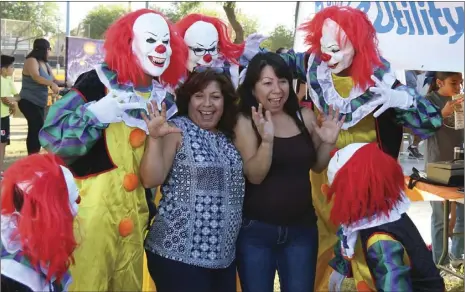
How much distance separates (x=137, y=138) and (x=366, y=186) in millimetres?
840

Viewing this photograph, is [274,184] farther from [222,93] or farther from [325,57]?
[325,57]

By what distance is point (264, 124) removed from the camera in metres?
2.05

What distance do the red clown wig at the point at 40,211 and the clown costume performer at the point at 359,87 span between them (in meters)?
1.26

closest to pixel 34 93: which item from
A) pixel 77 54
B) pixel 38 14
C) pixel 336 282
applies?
pixel 77 54

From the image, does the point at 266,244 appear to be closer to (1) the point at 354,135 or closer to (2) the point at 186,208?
(2) the point at 186,208

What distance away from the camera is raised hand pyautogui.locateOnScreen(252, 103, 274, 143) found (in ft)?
6.65

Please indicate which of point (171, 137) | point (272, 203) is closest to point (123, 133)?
point (171, 137)

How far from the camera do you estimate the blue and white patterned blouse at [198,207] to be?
190 centimetres

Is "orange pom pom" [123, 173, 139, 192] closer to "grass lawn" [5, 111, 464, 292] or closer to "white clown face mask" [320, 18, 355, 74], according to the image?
"white clown face mask" [320, 18, 355, 74]

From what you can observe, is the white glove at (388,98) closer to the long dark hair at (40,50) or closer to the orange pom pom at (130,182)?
the orange pom pom at (130,182)

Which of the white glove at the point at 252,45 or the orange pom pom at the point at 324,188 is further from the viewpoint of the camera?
the white glove at the point at 252,45

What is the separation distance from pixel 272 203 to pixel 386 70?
33.3 inches

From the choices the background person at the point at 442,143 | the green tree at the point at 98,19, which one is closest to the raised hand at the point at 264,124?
the background person at the point at 442,143

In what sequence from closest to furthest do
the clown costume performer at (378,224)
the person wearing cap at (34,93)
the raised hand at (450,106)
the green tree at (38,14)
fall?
the clown costume performer at (378,224)
the raised hand at (450,106)
the person wearing cap at (34,93)
the green tree at (38,14)
